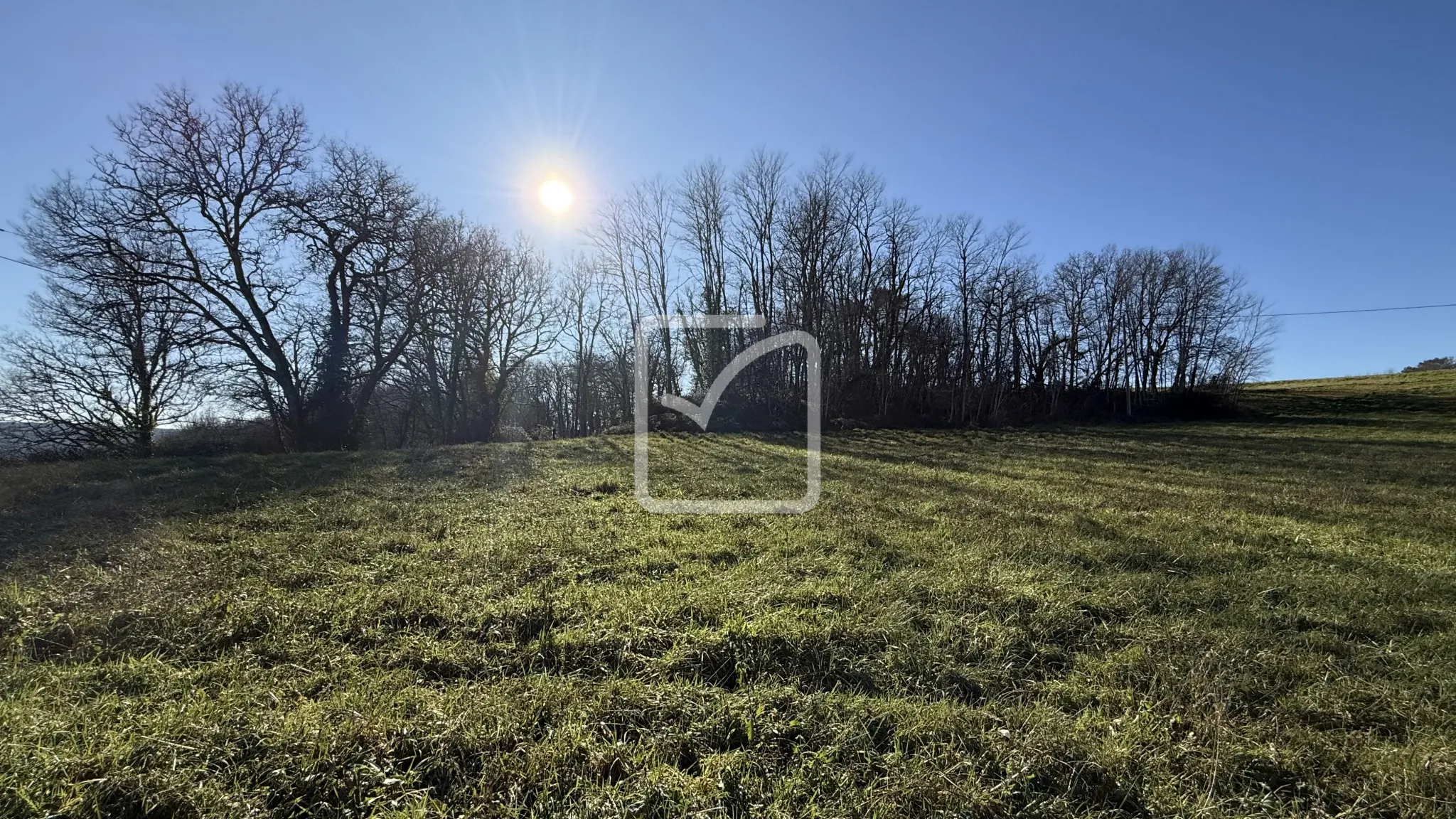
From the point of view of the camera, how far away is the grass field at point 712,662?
225cm

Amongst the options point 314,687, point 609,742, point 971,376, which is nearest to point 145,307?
point 314,687

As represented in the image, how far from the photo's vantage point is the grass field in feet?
7.38

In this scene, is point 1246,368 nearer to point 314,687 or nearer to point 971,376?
point 971,376

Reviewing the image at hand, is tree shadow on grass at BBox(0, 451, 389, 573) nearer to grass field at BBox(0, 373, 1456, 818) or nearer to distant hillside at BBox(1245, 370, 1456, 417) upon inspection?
grass field at BBox(0, 373, 1456, 818)

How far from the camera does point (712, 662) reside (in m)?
3.38

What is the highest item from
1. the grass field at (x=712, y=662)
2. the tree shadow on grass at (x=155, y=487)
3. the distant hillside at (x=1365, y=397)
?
the distant hillside at (x=1365, y=397)

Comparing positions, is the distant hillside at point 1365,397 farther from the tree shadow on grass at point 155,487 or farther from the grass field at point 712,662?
the tree shadow on grass at point 155,487

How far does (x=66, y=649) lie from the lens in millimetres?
3229

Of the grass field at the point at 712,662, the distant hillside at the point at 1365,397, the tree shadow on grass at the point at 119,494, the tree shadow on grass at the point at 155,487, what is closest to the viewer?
the grass field at the point at 712,662

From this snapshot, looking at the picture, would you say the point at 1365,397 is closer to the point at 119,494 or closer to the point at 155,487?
the point at 155,487

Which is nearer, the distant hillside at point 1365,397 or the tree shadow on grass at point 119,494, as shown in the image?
the tree shadow on grass at point 119,494

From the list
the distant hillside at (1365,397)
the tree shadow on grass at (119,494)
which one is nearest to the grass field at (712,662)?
the tree shadow on grass at (119,494)

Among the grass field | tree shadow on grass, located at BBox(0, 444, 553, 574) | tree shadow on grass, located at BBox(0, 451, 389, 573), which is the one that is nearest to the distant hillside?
the grass field

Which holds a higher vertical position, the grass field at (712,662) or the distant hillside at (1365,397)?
the distant hillside at (1365,397)
